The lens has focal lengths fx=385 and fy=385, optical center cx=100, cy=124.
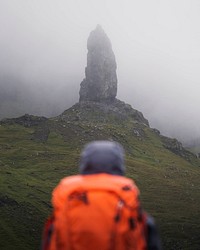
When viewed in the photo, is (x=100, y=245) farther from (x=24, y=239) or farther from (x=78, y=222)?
(x=24, y=239)

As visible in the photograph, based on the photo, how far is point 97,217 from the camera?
5816 mm

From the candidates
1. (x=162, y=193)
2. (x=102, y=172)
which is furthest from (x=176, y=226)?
(x=102, y=172)

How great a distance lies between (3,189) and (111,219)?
127142 millimetres

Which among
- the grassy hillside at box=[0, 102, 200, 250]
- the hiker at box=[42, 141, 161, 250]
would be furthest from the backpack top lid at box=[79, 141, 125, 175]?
the grassy hillside at box=[0, 102, 200, 250]

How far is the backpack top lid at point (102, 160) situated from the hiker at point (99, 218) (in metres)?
0.10

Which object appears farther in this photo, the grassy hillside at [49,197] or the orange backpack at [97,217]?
the grassy hillside at [49,197]

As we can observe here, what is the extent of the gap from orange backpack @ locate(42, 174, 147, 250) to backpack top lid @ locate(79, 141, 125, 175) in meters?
0.27

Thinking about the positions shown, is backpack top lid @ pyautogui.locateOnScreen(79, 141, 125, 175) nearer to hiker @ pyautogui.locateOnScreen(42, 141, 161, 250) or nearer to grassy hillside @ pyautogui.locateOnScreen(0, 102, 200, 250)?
hiker @ pyautogui.locateOnScreen(42, 141, 161, 250)

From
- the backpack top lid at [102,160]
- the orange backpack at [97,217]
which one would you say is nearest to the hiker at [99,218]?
the orange backpack at [97,217]

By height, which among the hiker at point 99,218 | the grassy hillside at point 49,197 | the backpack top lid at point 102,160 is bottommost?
the grassy hillside at point 49,197

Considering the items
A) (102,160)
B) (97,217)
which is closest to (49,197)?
(102,160)

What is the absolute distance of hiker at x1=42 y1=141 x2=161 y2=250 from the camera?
577 cm

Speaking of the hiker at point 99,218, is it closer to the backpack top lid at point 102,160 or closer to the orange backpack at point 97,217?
the orange backpack at point 97,217

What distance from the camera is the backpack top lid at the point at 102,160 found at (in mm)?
6398
